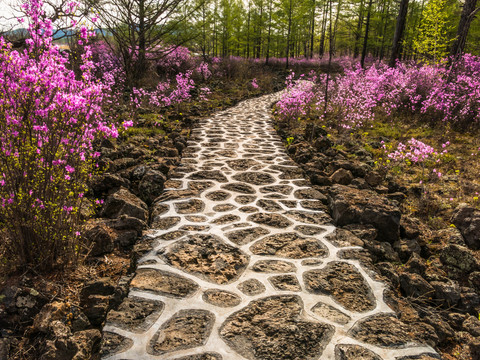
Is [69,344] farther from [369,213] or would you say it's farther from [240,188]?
[369,213]

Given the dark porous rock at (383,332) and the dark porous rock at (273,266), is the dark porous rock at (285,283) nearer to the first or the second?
the dark porous rock at (273,266)

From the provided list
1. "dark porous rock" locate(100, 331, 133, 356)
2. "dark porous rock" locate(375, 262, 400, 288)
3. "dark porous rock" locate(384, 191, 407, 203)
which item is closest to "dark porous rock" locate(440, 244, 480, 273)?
"dark porous rock" locate(375, 262, 400, 288)

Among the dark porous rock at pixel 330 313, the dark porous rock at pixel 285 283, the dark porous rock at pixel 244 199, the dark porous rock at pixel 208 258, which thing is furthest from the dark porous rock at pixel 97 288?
the dark porous rock at pixel 244 199

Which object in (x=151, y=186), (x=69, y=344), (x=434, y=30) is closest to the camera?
(x=69, y=344)

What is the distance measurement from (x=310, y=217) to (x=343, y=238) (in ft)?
2.15

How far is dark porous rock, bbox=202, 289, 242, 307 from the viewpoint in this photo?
2758mm

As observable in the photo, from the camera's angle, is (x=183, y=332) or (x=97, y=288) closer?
(x=183, y=332)

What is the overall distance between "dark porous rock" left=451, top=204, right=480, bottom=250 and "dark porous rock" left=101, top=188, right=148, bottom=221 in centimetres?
457

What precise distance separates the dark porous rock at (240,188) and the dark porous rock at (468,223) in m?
3.13

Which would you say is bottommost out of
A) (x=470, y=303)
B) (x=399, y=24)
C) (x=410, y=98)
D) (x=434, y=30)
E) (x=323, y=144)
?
(x=470, y=303)

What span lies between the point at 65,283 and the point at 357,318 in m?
2.78

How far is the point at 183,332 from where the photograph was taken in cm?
241

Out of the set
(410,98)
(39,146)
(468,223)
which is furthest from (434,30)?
(39,146)

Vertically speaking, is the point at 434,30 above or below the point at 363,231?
above
